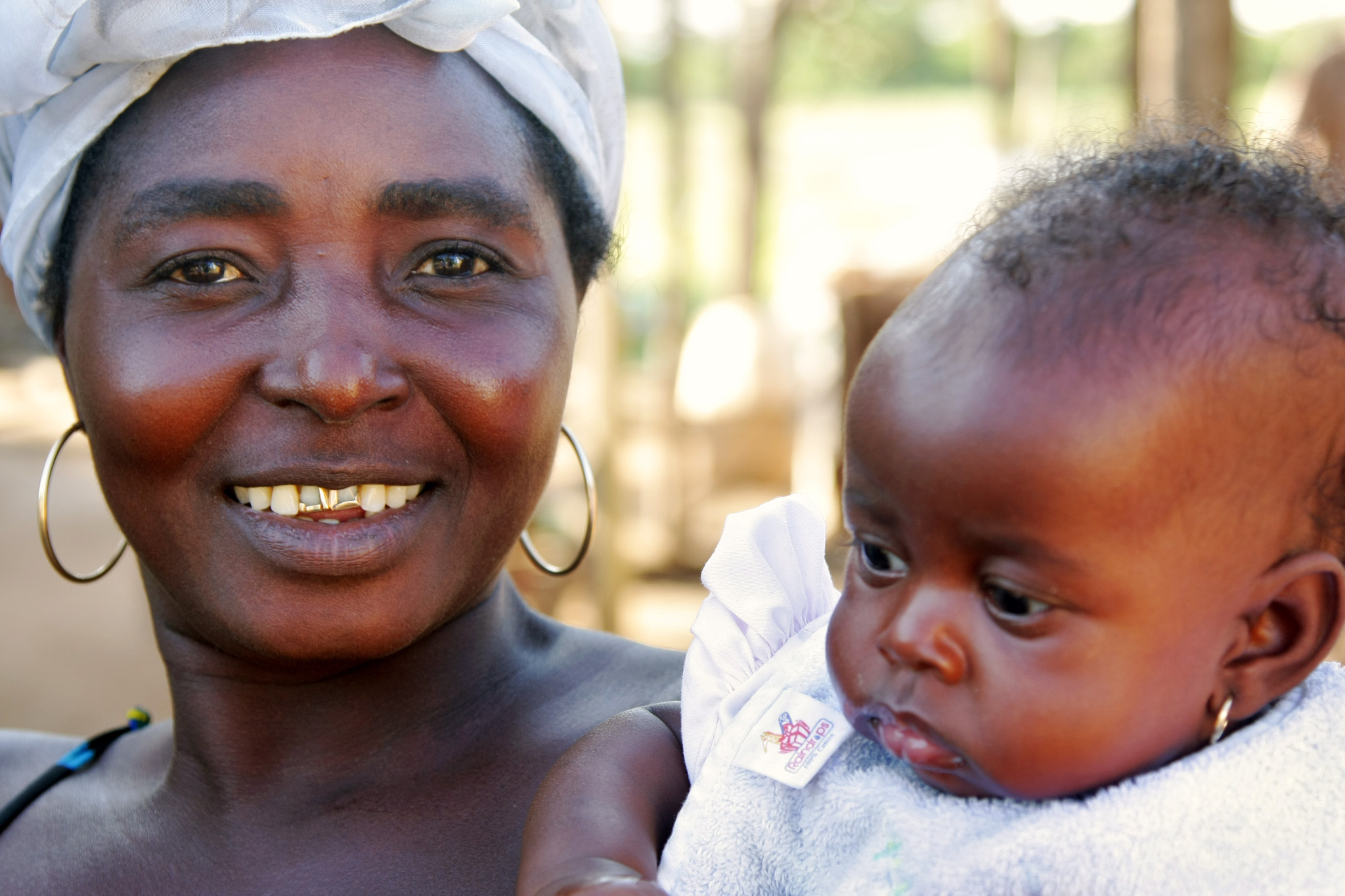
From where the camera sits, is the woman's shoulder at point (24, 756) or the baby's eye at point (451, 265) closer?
the baby's eye at point (451, 265)

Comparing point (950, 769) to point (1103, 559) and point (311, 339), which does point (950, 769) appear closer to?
point (1103, 559)

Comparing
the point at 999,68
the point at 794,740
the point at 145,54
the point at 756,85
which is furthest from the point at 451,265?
the point at 999,68

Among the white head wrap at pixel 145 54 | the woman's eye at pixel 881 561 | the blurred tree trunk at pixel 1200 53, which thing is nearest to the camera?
the woman's eye at pixel 881 561

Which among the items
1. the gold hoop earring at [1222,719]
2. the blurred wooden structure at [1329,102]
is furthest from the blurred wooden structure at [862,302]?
the gold hoop earring at [1222,719]

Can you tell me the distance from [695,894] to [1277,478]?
0.71 meters

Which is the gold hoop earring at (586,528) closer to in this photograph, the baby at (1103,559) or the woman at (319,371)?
the woman at (319,371)

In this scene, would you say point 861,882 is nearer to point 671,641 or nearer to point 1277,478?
point 1277,478

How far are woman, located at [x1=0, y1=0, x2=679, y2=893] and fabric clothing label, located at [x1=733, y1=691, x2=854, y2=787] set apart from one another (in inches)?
18.6

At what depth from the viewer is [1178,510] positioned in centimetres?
125

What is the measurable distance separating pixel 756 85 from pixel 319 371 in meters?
9.08

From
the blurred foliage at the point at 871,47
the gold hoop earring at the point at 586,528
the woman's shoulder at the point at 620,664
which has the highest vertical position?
the gold hoop earring at the point at 586,528

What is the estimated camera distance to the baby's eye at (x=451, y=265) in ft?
5.87

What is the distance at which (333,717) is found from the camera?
6.35ft

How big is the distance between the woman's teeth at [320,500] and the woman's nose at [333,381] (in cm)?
10
